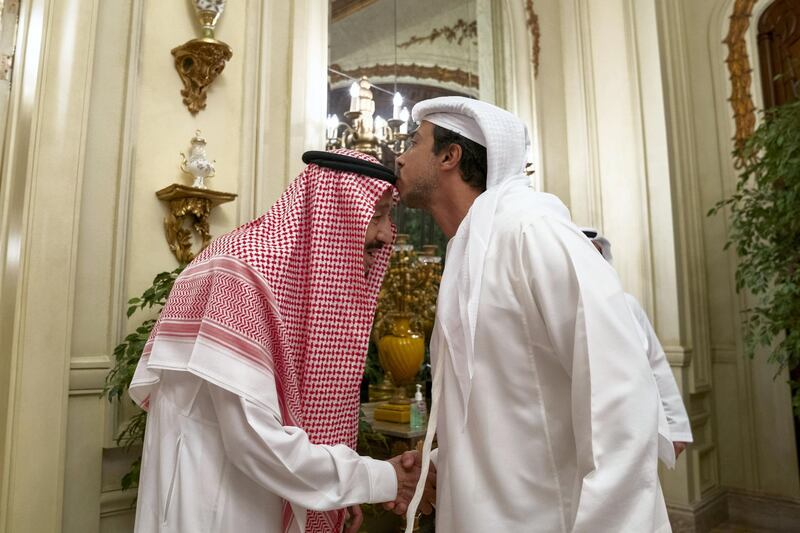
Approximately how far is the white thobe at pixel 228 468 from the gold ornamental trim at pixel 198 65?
4.76 feet

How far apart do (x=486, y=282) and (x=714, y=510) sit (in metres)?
3.73

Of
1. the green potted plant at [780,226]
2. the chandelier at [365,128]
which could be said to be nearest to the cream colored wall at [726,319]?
the green potted plant at [780,226]

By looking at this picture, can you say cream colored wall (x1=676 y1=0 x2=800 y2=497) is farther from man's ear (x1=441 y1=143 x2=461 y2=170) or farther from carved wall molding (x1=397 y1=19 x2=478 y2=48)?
man's ear (x1=441 y1=143 x2=461 y2=170)

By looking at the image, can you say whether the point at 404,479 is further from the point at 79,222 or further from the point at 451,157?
the point at 79,222

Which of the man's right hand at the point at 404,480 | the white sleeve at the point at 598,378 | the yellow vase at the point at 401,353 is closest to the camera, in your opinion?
the white sleeve at the point at 598,378

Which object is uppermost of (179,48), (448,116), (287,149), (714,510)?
(179,48)

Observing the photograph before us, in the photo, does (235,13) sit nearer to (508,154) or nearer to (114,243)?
(114,243)

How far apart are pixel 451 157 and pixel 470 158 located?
0.05 meters

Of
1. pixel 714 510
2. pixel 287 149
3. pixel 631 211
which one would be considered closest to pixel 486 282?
pixel 287 149

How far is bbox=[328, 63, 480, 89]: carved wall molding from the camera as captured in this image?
3.37 meters

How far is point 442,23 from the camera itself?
13.5 ft

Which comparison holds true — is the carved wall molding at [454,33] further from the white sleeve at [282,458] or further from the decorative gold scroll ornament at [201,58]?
the white sleeve at [282,458]

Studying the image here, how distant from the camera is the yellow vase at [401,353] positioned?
2.99m

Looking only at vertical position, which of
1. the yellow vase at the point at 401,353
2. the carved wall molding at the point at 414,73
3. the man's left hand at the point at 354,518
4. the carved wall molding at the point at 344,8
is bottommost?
the man's left hand at the point at 354,518
